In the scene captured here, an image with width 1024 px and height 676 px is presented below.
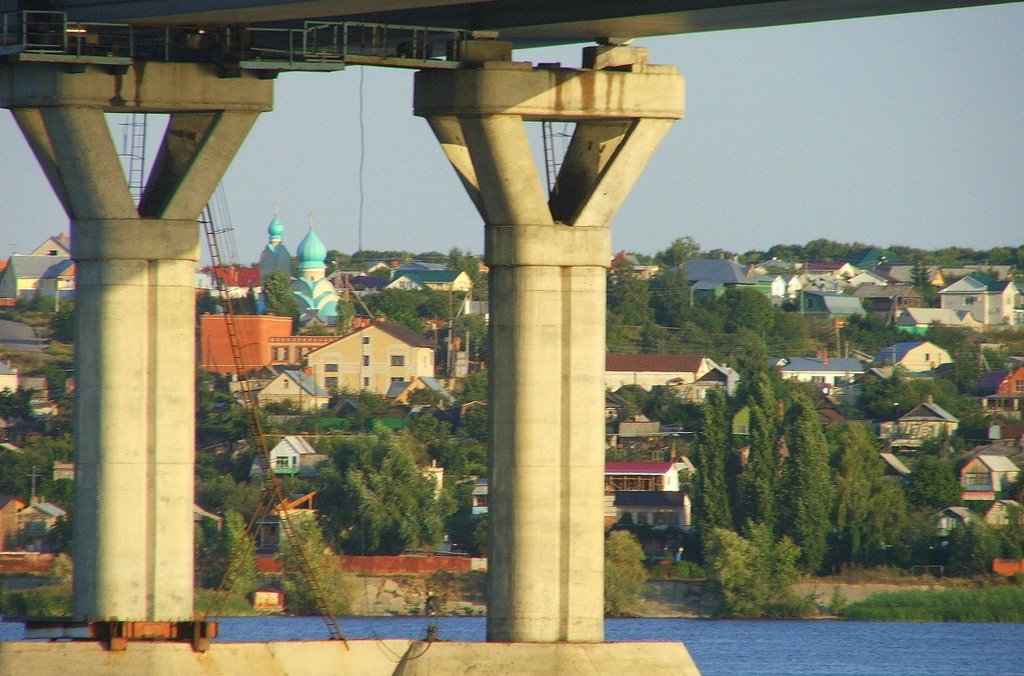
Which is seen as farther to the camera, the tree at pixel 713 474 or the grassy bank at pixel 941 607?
the tree at pixel 713 474

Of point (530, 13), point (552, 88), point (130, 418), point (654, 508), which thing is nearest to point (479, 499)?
point (654, 508)

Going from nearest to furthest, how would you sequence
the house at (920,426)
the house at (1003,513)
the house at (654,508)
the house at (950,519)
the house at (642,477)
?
the house at (950,519), the house at (1003,513), the house at (654,508), the house at (642,477), the house at (920,426)

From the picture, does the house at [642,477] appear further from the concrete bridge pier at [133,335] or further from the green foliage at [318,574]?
the concrete bridge pier at [133,335]

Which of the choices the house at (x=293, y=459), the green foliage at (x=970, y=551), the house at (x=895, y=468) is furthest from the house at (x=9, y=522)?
the house at (x=895, y=468)

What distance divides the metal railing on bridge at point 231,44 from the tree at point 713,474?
88.6 meters

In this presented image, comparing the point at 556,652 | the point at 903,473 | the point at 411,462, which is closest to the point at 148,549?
the point at 556,652

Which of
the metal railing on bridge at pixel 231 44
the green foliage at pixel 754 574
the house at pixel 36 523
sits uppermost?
the metal railing on bridge at pixel 231 44

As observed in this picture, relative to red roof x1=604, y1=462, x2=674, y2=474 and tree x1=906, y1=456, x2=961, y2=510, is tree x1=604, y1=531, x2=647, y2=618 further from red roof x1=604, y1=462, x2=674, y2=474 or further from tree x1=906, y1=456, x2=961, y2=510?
red roof x1=604, y1=462, x2=674, y2=474

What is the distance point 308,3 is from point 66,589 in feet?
284

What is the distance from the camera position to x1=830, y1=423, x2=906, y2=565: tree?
132m

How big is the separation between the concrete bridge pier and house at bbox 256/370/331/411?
5499 inches

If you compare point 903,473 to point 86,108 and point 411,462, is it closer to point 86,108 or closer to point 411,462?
point 411,462

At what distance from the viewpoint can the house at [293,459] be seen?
150 meters

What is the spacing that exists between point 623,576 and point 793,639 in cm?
1381
